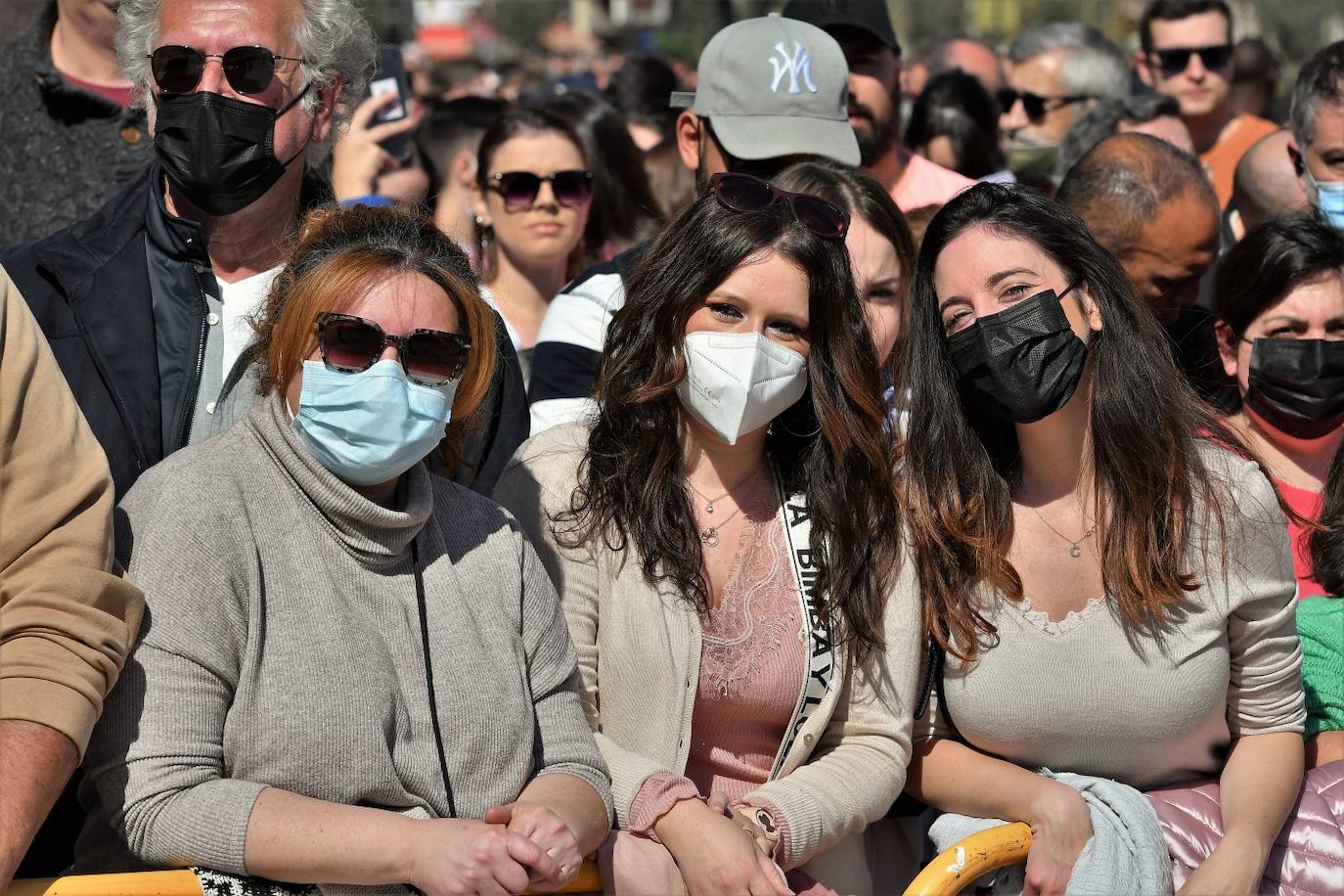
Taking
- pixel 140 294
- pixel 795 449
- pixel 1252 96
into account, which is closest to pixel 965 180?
pixel 795 449

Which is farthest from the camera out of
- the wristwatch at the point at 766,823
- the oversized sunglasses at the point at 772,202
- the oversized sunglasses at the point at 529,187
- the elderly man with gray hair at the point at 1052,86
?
the elderly man with gray hair at the point at 1052,86

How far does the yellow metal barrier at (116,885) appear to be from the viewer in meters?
2.52

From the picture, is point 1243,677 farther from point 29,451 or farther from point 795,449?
point 29,451

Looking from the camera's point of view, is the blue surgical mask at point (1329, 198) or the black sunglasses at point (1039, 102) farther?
the black sunglasses at point (1039, 102)

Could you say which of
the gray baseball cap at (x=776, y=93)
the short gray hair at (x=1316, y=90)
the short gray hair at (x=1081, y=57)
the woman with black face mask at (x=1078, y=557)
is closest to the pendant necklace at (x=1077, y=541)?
the woman with black face mask at (x=1078, y=557)

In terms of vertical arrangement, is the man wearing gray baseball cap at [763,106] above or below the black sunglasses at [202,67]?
below

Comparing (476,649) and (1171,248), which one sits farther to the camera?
(1171,248)

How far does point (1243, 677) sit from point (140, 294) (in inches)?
101

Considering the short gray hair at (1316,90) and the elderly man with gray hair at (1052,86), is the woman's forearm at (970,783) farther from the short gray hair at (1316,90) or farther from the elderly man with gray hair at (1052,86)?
the elderly man with gray hair at (1052,86)

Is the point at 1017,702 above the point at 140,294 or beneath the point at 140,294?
beneath

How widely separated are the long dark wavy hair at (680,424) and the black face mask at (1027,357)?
0.24 meters

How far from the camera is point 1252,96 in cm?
994

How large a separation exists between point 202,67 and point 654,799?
1.90 meters

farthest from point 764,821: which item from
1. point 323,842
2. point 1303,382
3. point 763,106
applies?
point 763,106
